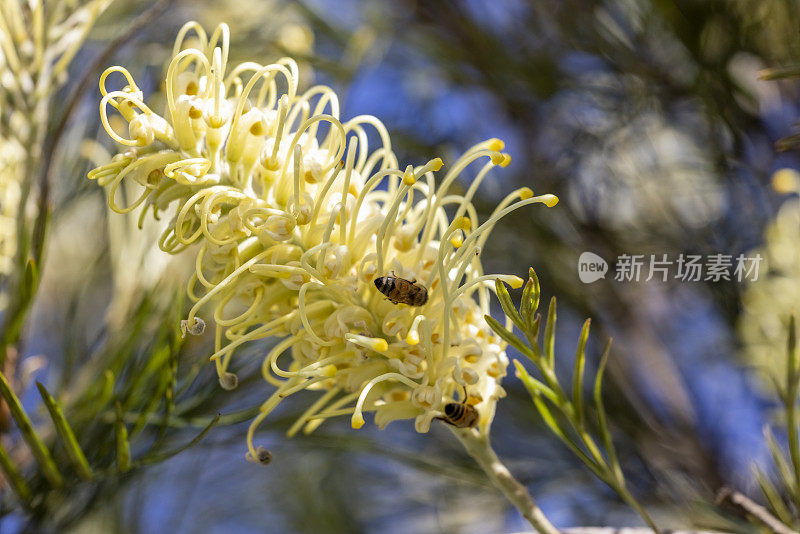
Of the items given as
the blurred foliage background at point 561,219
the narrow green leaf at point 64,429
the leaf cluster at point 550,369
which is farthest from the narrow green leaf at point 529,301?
the blurred foliage background at point 561,219

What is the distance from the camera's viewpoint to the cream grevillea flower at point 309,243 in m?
0.43

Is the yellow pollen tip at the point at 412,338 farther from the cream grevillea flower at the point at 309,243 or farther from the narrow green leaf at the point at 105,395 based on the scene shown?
the narrow green leaf at the point at 105,395

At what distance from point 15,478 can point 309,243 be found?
26 centimetres

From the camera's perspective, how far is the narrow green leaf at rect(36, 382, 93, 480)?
1.34ft

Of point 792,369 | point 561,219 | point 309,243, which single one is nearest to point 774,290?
point 561,219

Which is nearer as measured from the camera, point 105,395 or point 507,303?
point 507,303

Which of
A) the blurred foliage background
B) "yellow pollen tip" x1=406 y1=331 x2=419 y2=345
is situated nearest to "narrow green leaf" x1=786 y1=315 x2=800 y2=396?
"yellow pollen tip" x1=406 y1=331 x2=419 y2=345

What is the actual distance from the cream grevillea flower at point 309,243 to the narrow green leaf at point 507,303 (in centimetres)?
1

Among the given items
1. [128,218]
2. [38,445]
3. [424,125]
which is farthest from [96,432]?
[424,125]

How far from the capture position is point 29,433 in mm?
451

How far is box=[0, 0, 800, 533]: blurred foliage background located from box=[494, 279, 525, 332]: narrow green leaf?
38cm

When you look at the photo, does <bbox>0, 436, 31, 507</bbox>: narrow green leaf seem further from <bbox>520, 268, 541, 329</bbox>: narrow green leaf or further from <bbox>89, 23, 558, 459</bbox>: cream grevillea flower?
<bbox>520, 268, 541, 329</bbox>: narrow green leaf

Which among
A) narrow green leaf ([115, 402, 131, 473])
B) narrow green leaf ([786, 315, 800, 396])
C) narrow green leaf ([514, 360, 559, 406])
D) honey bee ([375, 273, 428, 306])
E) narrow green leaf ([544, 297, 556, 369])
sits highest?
honey bee ([375, 273, 428, 306])

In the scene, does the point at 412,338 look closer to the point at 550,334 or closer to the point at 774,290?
the point at 550,334
